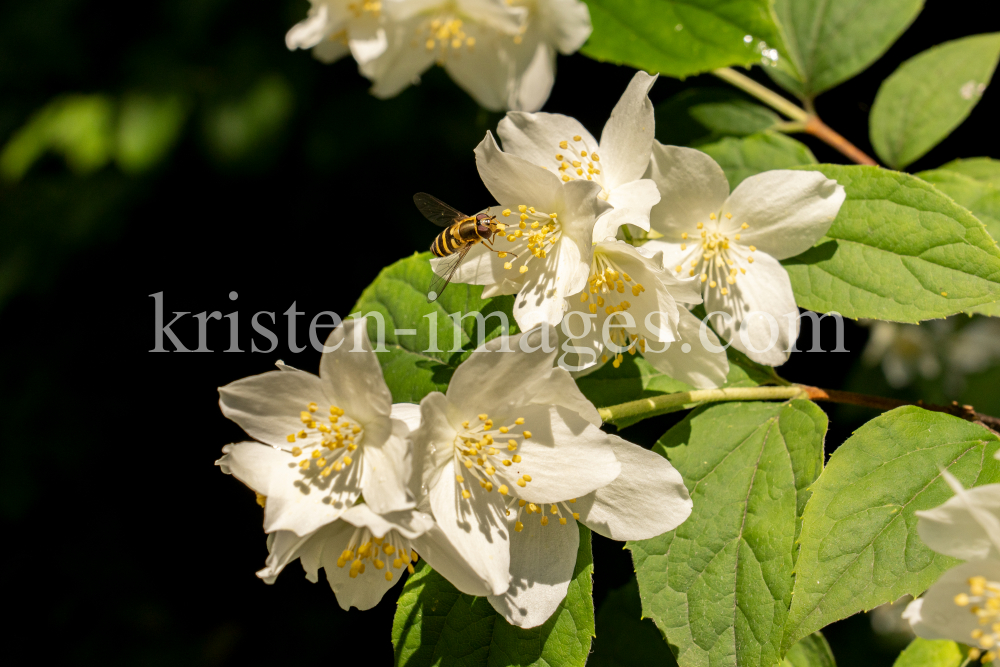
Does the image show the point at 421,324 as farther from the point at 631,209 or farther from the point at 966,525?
the point at 966,525

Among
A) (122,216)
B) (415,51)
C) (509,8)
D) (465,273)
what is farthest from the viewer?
(122,216)

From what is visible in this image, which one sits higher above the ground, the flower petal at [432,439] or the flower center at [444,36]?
the flower center at [444,36]

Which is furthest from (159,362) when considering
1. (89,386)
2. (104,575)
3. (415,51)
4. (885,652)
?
(885,652)

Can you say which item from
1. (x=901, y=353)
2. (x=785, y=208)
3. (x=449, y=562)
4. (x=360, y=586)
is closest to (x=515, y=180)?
(x=785, y=208)

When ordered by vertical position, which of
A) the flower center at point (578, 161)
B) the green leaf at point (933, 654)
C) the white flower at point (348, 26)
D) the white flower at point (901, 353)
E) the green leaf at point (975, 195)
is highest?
the white flower at point (348, 26)

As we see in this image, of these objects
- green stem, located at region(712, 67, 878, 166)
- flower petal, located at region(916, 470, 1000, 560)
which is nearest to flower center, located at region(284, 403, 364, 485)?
flower petal, located at region(916, 470, 1000, 560)

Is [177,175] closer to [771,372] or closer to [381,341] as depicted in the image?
[381,341]

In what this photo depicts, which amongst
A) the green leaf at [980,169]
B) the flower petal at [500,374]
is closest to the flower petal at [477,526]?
the flower petal at [500,374]

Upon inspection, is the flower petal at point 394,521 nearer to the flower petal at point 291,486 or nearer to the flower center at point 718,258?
the flower petal at point 291,486
